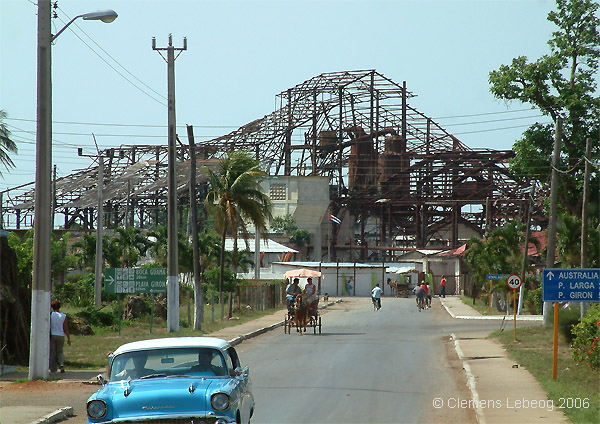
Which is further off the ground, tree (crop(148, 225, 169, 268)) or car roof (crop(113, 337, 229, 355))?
tree (crop(148, 225, 169, 268))

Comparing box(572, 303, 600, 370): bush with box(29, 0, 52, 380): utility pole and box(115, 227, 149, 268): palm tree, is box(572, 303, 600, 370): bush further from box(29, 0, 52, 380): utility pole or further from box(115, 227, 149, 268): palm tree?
box(115, 227, 149, 268): palm tree

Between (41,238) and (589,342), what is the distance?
11986 millimetres

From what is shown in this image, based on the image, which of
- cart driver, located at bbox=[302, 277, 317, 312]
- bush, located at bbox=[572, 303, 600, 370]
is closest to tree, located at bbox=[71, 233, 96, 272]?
cart driver, located at bbox=[302, 277, 317, 312]

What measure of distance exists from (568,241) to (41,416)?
2874cm

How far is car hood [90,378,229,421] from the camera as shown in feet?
30.6

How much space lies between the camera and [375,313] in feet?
151

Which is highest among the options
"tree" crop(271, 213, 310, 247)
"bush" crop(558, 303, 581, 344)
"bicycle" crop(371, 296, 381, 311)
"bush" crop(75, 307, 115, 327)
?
"tree" crop(271, 213, 310, 247)

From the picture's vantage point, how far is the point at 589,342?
18.5 m

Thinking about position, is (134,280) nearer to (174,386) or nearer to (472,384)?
(472,384)

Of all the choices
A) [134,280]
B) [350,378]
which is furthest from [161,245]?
[350,378]

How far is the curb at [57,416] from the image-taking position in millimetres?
12312

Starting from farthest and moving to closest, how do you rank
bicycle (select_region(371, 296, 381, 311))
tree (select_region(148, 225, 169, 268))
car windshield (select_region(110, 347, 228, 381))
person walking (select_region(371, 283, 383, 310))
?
1. bicycle (select_region(371, 296, 381, 311))
2. person walking (select_region(371, 283, 383, 310))
3. tree (select_region(148, 225, 169, 268))
4. car windshield (select_region(110, 347, 228, 381))

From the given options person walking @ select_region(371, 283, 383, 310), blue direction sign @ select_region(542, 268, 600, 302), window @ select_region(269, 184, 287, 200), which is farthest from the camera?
window @ select_region(269, 184, 287, 200)

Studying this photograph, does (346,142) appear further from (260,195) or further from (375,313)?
(260,195)
